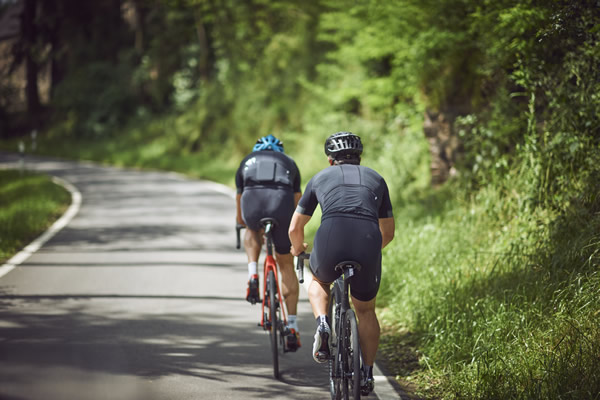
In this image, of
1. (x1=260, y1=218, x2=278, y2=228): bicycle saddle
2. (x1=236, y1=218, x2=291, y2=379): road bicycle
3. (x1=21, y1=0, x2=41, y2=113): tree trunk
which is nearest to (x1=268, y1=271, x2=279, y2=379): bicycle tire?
(x1=236, y1=218, x2=291, y2=379): road bicycle

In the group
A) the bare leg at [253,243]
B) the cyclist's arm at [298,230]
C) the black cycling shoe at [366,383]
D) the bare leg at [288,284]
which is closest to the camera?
the black cycling shoe at [366,383]

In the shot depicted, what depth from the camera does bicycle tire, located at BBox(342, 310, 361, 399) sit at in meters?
4.21

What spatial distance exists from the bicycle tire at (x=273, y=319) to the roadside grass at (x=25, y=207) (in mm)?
5800

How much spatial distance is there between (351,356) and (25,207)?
12.1 m

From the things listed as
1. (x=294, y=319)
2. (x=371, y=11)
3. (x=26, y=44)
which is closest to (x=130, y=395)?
(x=294, y=319)

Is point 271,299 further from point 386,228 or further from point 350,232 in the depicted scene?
point 350,232

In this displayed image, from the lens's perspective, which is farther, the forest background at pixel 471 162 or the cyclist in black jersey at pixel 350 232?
the forest background at pixel 471 162

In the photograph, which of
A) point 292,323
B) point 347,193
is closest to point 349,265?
point 347,193

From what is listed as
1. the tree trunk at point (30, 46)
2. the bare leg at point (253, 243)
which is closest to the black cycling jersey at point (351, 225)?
the bare leg at point (253, 243)

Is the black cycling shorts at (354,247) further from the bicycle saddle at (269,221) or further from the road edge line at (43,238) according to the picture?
the road edge line at (43,238)

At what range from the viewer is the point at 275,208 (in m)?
6.13

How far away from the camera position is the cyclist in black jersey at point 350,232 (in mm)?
4398

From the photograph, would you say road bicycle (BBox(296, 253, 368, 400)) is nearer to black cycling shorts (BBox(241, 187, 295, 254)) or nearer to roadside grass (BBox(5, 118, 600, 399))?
roadside grass (BBox(5, 118, 600, 399))

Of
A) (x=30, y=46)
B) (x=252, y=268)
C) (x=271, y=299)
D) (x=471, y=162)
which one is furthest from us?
(x=30, y=46)
